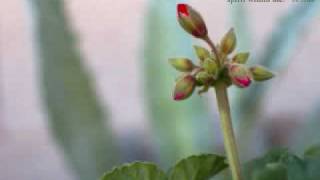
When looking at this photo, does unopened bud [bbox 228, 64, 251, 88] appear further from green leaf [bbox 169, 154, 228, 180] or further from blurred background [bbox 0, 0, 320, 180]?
blurred background [bbox 0, 0, 320, 180]

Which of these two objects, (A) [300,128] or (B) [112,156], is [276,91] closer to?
(A) [300,128]

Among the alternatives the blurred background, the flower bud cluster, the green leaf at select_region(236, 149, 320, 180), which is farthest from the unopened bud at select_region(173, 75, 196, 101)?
the blurred background

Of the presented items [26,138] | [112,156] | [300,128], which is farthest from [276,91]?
[26,138]

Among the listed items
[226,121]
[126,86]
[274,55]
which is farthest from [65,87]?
[226,121]

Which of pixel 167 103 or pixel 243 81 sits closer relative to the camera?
pixel 243 81

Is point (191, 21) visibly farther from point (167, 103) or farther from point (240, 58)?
point (167, 103)

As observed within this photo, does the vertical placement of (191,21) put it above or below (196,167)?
above

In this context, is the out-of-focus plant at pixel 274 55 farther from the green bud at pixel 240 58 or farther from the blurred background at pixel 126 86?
the green bud at pixel 240 58
